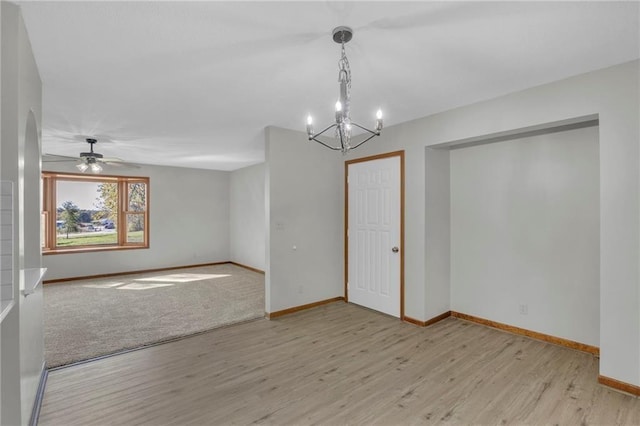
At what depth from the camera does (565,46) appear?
7.22ft

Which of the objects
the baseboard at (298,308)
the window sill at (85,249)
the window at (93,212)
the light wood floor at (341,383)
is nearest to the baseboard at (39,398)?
the light wood floor at (341,383)

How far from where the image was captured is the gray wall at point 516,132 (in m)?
2.41

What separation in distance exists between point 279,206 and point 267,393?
2285 millimetres

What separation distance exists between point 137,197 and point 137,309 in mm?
3527

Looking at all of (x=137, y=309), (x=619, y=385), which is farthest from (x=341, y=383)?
(x=137, y=309)

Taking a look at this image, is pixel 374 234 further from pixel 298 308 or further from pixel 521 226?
pixel 521 226

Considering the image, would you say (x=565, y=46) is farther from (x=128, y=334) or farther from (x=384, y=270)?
(x=128, y=334)

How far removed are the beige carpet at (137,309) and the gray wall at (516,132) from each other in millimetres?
1119

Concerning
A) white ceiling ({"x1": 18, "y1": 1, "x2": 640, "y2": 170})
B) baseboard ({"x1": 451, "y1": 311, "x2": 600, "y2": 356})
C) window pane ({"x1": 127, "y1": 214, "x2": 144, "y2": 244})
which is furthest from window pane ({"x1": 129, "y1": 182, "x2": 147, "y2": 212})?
baseboard ({"x1": 451, "y1": 311, "x2": 600, "y2": 356})

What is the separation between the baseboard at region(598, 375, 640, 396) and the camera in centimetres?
239

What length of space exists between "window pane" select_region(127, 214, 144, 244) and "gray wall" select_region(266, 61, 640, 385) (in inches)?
182

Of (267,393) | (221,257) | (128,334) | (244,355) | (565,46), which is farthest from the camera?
(221,257)

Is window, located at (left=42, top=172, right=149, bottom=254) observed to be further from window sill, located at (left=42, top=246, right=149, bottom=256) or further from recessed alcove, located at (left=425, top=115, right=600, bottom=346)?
recessed alcove, located at (left=425, top=115, right=600, bottom=346)

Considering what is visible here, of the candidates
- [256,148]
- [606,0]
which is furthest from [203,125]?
[606,0]
